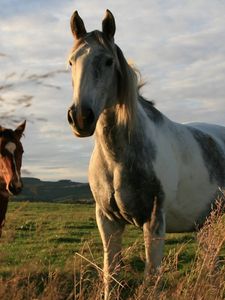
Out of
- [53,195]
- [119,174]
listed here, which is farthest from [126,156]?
[53,195]

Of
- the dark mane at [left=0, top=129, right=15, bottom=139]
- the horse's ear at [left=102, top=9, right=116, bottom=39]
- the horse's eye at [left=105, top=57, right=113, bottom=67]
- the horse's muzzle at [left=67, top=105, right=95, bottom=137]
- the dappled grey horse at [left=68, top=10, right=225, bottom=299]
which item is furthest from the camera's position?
the dark mane at [left=0, top=129, right=15, bottom=139]

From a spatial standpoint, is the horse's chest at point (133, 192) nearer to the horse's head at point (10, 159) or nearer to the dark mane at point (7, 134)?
the horse's head at point (10, 159)

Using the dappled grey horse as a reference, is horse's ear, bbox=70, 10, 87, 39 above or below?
above

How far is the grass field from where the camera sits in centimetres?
382

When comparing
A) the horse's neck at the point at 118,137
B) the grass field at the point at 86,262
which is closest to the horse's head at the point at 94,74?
the horse's neck at the point at 118,137

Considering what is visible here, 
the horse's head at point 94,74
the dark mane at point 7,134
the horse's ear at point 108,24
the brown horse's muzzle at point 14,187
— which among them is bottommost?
the brown horse's muzzle at point 14,187

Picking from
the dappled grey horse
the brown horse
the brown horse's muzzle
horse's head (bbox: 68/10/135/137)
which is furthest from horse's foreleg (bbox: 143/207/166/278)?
the brown horse

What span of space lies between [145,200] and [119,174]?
373 millimetres

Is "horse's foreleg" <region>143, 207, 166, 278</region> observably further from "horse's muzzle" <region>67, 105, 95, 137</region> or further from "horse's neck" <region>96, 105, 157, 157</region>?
"horse's muzzle" <region>67, 105, 95, 137</region>

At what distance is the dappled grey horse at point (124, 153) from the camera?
4.57m

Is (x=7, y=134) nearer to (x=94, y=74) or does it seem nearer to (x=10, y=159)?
(x=10, y=159)

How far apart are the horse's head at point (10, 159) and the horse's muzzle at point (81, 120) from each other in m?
4.20

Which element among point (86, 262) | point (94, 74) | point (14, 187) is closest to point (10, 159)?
point (14, 187)

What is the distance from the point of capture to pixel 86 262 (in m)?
7.66
